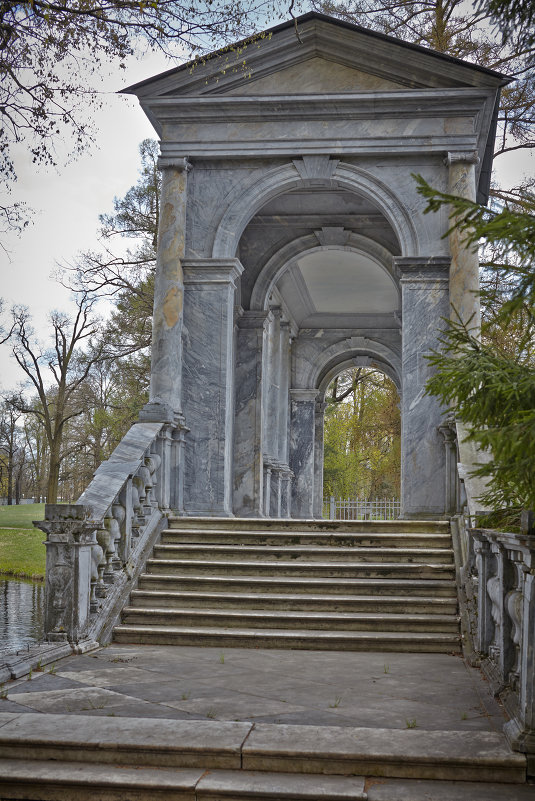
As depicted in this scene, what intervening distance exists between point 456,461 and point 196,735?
6.36 meters

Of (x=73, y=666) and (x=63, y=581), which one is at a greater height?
(x=63, y=581)

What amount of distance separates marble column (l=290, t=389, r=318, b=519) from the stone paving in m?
13.5

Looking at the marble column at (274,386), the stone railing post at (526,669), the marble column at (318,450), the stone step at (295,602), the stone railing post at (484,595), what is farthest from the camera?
the marble column at (318,450)

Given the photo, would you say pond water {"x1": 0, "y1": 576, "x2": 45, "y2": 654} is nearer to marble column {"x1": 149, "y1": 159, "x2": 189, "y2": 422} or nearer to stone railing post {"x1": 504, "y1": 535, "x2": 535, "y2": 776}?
marble column {"x1": 149, "y1": 159, "x2": 189, "y2": 422}

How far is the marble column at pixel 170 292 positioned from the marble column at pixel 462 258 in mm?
3372

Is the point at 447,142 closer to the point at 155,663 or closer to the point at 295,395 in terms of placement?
the point at 155,663

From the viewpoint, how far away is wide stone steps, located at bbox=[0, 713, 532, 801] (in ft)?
12.6

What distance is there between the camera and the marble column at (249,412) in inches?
546

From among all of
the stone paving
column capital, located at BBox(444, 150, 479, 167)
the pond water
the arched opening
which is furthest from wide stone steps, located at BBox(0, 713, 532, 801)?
the arched opening

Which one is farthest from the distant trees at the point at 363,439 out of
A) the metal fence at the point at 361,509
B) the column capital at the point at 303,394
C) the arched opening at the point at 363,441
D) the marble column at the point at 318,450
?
the column capital at the point at 303,394

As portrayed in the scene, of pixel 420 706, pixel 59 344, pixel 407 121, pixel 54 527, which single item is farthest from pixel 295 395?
pixel 420 706

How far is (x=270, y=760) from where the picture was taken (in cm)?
403

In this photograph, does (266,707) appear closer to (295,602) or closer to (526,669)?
(526,669)

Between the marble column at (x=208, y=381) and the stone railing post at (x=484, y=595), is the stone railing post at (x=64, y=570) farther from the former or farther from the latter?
the marble column at (x=208, y=381)
